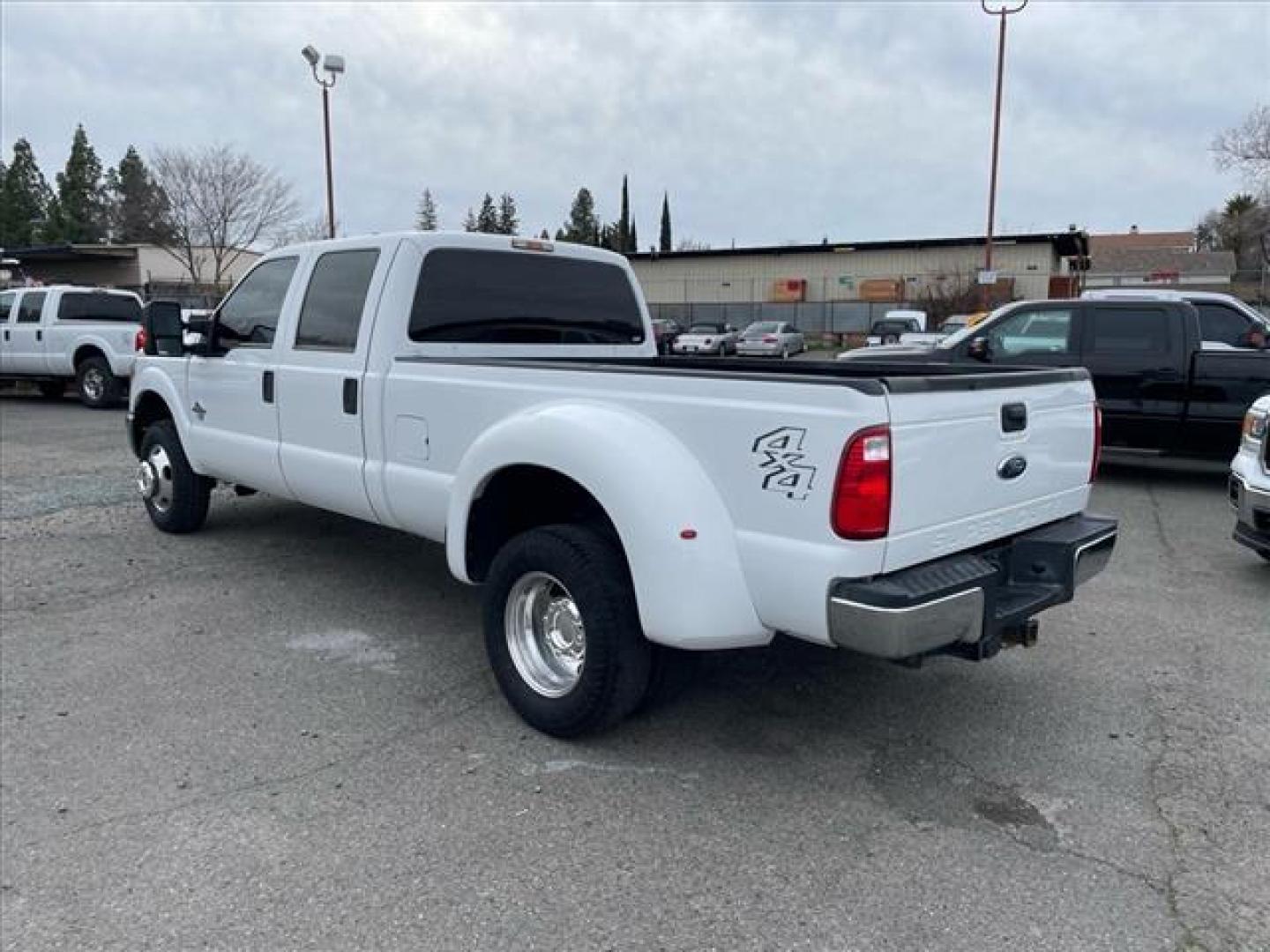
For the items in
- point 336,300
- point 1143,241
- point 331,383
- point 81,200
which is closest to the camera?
point 331,383

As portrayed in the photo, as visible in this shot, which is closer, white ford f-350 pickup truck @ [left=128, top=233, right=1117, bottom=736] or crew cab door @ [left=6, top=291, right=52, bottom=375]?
white ford f-350 pickup truck @ [left=128, top=233, right=1117, bottom=736]

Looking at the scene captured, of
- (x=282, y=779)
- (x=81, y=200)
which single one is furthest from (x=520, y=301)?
(x=81, y=200)

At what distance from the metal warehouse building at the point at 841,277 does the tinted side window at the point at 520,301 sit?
37.8 meters

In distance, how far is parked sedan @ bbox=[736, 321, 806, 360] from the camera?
3316 centimetres

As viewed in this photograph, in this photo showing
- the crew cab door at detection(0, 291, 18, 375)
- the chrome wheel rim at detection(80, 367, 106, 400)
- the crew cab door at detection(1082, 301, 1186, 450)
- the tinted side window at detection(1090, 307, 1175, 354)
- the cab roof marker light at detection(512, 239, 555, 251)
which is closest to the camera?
the cab roof marker light at detection(512, 239, 555, 251)

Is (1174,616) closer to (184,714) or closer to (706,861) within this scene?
(706,861)

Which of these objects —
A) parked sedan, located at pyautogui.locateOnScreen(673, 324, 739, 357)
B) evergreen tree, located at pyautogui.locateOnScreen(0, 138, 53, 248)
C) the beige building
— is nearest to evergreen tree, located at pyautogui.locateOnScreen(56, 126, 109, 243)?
evergreen tree, located at pyautogui.locateOnScreen(0, 138, 53, 248)

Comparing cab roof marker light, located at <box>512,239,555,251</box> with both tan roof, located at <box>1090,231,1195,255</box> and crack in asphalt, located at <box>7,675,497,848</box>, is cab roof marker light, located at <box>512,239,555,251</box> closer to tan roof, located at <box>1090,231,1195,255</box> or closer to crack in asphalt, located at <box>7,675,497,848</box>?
crack in asphalt, located at <box>7,675,497,848</box>

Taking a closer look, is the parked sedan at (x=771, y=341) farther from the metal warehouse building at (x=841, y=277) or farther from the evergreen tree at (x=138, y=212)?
the evergreen tree at (x=138, y=212)

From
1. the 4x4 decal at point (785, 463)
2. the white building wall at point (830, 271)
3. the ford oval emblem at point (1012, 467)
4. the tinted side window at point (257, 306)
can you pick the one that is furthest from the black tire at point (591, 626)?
the white building wall at point (830, 271)

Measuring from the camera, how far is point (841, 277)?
49.8 metres

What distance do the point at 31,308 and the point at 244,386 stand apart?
13.6m

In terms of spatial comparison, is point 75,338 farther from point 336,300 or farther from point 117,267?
point 117,267

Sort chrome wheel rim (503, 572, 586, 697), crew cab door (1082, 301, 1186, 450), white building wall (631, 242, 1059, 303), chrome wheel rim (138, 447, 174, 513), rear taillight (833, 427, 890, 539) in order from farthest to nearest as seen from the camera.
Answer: white building wall (631, 242, 1059, 303) → crew cab door (1082, 301, 1186, 450) → chrome wheel rim (138, 447, 174, 513) → chrome wheel rim (503, 572, 586, 697) → rear taillight (833, 427, 890, 539)
